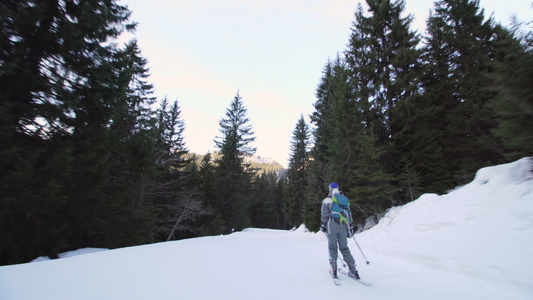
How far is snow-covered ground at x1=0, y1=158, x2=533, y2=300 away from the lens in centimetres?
331

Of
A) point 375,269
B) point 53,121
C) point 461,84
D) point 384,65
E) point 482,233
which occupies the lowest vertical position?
point 375,269

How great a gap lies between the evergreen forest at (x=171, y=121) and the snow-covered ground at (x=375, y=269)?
186 centimetres

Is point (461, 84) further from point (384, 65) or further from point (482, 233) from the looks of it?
point (482, 233)

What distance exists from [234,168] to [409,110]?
23.0 metres

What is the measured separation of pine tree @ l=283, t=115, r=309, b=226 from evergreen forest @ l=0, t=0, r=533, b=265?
12.0 m

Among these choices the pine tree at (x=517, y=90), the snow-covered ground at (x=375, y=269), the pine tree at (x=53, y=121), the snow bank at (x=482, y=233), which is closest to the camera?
the snow-covered ground at (x=375, y=269)

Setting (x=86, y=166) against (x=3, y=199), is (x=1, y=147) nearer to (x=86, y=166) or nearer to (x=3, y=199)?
(x=3, y=199)

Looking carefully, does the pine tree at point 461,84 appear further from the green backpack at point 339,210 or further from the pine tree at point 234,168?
the pine tree at point 234,168

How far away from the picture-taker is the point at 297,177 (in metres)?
34.2

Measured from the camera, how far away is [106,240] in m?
9.25

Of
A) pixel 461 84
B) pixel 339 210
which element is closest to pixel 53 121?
pixel 339 210

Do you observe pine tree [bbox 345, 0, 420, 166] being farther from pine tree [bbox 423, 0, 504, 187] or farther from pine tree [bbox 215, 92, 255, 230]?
pine tree [bbox 215, 92, 255, 230]

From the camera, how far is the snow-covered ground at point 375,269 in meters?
3.31

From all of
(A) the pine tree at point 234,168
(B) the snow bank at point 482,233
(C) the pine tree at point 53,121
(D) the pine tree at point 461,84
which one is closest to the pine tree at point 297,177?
(A) the pine tree at point 234,168
